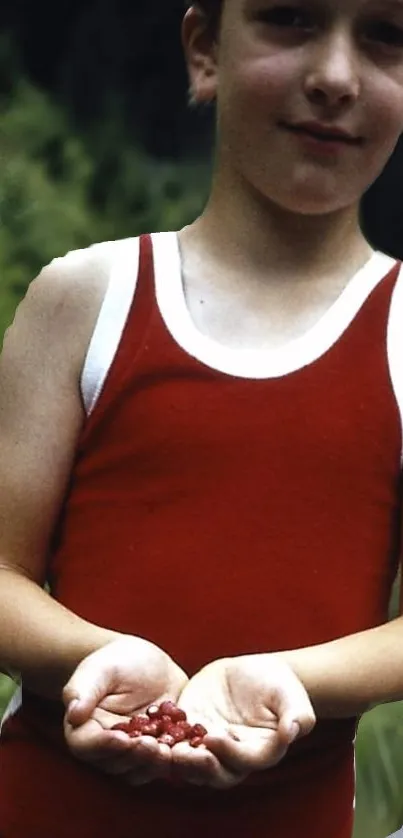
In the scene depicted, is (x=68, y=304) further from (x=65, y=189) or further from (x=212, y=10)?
(x=65, y=189)

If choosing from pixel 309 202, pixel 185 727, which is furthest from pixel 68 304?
pixel 185 727

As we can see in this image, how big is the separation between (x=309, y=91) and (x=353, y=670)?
0.97ft

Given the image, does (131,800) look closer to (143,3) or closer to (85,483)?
(85,483)

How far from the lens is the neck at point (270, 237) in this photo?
0.76 m

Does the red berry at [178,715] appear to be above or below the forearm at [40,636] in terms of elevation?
above

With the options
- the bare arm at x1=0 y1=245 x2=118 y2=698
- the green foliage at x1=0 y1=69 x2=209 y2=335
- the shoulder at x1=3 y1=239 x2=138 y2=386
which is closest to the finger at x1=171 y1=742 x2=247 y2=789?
the bare arm at x1=0 y1=245 x2=118 y2=698

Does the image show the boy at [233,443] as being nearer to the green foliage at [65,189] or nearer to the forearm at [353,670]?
the forearm at [353,670]

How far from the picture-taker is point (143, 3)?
1.29m

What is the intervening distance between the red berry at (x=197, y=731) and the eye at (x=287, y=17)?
35cm

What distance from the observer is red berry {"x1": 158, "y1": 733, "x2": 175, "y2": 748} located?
636 millimetres

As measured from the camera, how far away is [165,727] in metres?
0.65

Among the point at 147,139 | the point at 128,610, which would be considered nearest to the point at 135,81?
the point at 147,139

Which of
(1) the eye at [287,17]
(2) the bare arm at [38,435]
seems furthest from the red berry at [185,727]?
(1) the eye at [287,17]

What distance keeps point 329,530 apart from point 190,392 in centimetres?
10
